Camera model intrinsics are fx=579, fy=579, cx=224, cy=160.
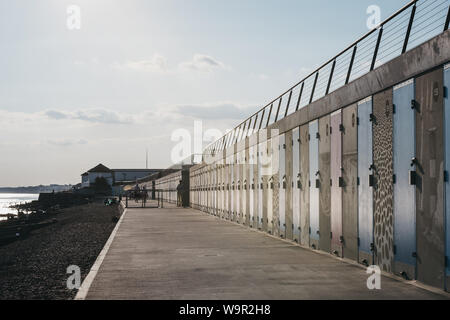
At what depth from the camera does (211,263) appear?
12008 millimetres

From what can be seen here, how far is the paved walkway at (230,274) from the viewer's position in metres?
8.50

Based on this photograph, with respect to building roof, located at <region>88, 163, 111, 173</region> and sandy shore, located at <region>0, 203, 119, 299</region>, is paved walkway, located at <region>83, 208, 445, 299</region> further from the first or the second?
building roof, located at <region>88, 163, 111, 173</region>

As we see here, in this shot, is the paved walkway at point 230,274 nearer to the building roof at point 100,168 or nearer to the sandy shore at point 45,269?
the sandy shore at point 45,269

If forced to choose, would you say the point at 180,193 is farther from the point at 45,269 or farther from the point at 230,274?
the point at 230,274

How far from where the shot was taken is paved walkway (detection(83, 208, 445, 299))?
8500 millimetres

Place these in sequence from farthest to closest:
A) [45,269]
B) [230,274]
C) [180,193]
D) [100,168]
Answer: [100,168], [180,193], [45,269], [230,274]

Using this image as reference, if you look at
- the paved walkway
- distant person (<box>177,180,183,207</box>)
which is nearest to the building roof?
distant person (<box>177,180,183,207</box>)

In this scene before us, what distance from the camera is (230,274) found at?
10.4m

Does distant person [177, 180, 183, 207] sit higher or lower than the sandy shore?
higher

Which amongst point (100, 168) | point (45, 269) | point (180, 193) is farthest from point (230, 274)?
point (100, 168)

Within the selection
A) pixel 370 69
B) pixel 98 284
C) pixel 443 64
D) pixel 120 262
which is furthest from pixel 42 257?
pixel 443 64

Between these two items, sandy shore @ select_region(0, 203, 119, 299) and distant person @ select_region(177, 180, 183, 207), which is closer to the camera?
sandy shore @ select_region(0, 203, 119, 299)

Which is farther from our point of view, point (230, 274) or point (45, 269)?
point (45, 269)

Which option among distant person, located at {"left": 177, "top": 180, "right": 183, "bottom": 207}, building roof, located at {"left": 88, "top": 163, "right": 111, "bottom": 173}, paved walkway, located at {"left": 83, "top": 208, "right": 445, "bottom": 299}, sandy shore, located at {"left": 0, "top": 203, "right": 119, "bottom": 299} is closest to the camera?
paved walkway, located at {"left": 83, "top": 208, "right": 445, "bottom": 299}
